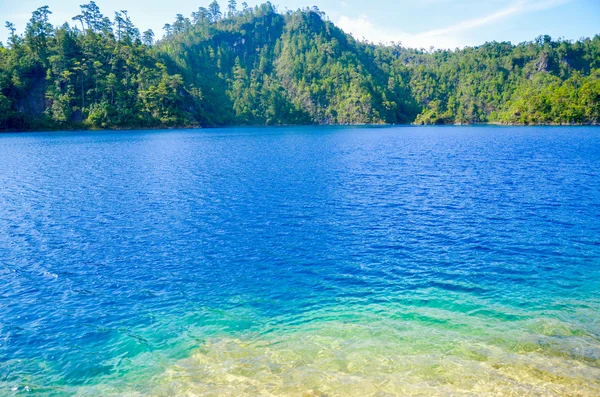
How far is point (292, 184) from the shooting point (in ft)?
175

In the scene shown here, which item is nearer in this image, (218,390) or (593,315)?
(218,390)

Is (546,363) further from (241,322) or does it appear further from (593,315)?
(241,322)

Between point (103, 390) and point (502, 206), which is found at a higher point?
point (502, 206)

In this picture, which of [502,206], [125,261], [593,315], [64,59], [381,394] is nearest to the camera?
[381,394]

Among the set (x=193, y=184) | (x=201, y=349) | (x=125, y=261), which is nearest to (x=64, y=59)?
(x=193, y=184)

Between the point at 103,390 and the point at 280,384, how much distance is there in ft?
21.5

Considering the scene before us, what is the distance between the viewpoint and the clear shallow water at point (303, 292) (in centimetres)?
1459

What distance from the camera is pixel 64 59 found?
19150 centimetres

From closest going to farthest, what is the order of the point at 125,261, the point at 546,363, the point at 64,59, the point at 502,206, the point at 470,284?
the point at 546,363 < the point at 470,284 < the point at 125,261 < the point at 502,206 < the point at 64,59

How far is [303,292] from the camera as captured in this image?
21.7 m

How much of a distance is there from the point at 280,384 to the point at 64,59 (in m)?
225

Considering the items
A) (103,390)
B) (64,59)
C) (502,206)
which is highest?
(64,59)

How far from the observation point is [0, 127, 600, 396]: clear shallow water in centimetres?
1459

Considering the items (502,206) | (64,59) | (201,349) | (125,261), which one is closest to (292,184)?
(502,206)
